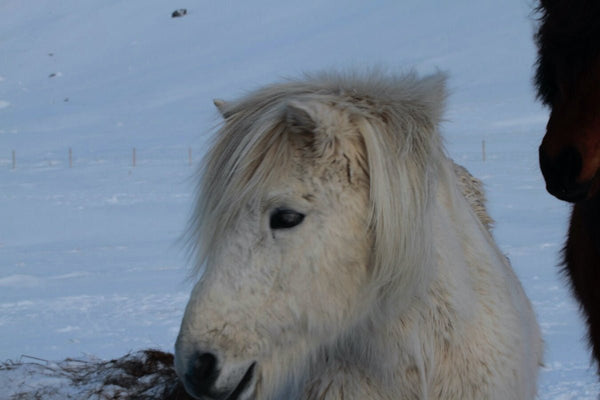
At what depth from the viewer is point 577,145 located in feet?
7.07

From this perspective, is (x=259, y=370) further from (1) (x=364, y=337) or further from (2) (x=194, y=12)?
(2) (x=194, y=12)

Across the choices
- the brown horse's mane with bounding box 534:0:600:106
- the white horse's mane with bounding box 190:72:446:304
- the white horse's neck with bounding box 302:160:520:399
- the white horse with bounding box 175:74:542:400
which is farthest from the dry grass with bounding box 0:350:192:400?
the brown horse's mane with bounding box 534:0:600:106

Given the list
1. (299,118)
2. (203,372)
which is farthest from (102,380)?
A: (299,118)

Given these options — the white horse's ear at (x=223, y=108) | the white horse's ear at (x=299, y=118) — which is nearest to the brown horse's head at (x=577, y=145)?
the white horse's ear at (x=299, y=118)

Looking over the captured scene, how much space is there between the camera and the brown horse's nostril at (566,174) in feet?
7.10

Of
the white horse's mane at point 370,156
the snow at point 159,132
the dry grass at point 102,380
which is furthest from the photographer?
the snow at point 159,132

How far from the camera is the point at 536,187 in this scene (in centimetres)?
1502

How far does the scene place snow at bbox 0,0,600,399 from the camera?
6602mm

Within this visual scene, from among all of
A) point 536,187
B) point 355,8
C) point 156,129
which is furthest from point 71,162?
point 355,8

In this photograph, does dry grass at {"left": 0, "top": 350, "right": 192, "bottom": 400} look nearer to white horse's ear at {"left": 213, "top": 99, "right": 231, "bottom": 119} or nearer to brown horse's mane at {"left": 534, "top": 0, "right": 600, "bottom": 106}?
white horse's ear at {"left": 213, "top": 99, "right": 231, "bottom": 119}

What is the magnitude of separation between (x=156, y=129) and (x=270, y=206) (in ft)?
105

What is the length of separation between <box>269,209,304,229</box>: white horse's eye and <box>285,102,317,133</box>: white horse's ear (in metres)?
0.27

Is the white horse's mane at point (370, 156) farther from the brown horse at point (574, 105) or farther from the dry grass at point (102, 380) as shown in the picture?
the dry grass at point (102, 380)

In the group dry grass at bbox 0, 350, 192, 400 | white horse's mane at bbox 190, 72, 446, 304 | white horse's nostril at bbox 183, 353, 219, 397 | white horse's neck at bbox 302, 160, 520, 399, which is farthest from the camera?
dry grass at bbox 0, 350, 192, 400
